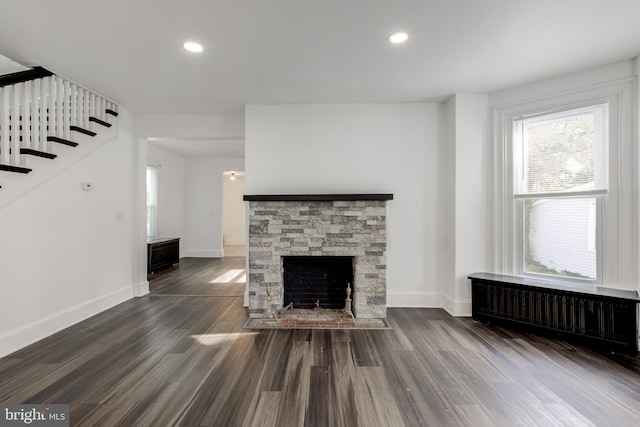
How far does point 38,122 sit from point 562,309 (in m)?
5.34

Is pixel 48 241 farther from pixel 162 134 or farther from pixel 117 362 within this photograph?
pixel 162 134

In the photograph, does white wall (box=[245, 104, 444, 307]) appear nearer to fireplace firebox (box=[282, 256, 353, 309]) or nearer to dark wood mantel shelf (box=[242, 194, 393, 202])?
dark wood mantel shelf (box=[242, 194, 393, 202])

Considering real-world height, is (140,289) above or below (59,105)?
below

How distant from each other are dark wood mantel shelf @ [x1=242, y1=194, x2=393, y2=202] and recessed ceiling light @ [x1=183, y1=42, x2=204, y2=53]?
151 centimetres

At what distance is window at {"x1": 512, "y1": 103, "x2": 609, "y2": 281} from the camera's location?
2.87 metres

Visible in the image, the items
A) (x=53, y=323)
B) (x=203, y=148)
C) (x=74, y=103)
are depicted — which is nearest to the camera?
(x=53, y=323)

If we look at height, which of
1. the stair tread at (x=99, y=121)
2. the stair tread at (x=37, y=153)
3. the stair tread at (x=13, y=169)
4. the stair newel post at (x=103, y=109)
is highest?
the stair newel post at (x=103, y=109)

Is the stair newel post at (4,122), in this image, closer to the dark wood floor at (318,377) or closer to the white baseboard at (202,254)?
the dark wood floor at (318,377)

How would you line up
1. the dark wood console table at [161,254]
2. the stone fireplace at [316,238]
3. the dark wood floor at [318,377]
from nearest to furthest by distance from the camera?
the dark wood floor at [318,377] < the stone fireplace at [316,238] < the dark wood console table at [161,254]

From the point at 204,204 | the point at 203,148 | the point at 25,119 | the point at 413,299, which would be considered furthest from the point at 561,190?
the point at 204,204

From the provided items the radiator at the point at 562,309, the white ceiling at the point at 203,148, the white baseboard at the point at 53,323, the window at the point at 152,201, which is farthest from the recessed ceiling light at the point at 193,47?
the window at the point at 152,201

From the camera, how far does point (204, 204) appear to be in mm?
7582

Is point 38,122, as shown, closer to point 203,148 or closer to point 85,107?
point 85,107

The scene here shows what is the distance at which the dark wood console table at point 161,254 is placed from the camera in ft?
18.1
